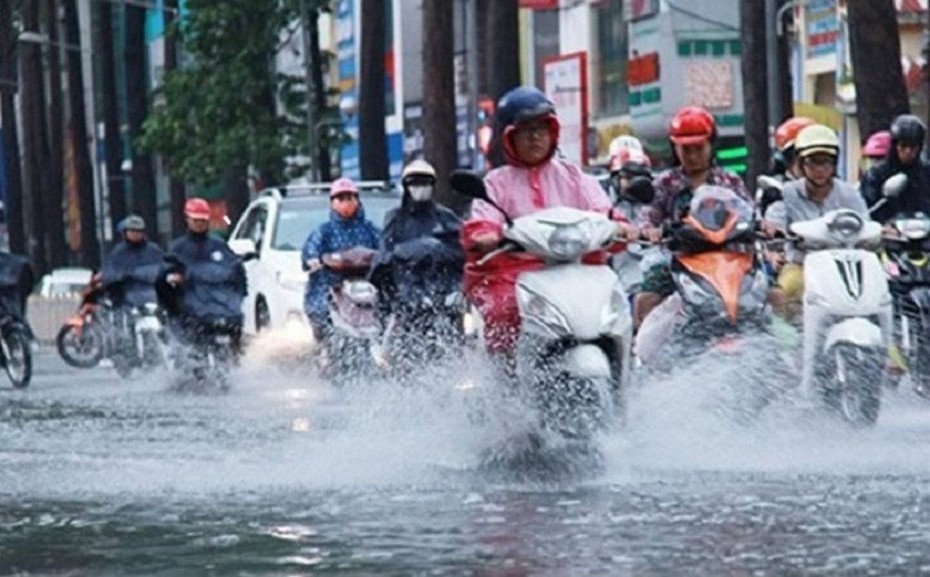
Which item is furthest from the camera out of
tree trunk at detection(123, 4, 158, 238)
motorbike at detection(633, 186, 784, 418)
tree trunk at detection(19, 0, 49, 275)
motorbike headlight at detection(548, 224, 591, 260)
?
tree trunk at detection(19, 0, 49, 275)

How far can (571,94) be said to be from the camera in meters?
65.9

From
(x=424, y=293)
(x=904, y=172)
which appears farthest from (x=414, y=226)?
(x=904, y=172)

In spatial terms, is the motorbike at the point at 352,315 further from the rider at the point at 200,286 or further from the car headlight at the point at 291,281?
the car headlight at the point at 291,281

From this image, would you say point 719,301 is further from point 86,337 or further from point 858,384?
point 86,337

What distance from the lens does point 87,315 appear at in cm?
3722

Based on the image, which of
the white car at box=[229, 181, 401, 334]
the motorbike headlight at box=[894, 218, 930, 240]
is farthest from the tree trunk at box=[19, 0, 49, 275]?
the motorbike headlight at box=[894, 218, 930, 240]

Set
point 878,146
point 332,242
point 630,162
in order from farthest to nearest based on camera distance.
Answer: point 332,242
point 878,146
point 630,162

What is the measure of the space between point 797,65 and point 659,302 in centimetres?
4601

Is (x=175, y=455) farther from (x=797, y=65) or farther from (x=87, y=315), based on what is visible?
(x=797, y=65)

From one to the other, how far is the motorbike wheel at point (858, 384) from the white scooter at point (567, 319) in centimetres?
274

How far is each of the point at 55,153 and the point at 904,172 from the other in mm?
63687

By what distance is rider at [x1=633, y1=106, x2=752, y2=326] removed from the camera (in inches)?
634

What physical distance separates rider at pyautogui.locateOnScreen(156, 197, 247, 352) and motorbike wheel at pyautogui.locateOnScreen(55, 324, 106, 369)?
8.74 metres

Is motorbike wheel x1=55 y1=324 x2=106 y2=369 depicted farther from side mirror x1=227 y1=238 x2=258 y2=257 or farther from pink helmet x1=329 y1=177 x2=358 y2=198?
pink helmet x1=329 y1=177 x2=358 y2=198
